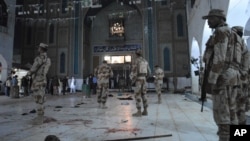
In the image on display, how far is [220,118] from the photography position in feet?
9.10

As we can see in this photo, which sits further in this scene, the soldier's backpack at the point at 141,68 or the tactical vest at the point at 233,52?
the soldier's backpack at the point at 141,68

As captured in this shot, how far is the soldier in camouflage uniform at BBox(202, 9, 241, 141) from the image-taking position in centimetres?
274

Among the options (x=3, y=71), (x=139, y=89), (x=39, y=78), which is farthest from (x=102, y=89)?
(x=3, y=71)

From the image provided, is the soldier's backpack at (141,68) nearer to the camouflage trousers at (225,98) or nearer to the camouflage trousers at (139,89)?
the camouflage trousers at (139,89)

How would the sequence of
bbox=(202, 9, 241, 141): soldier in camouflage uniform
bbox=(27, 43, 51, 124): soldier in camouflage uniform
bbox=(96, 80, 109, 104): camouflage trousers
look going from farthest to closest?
1. bbox=(96, 80, 109, 104): camouflage trousers
2. bbox=(27, 43, 51, 124): soldier in camouflage uniform
3. bbox=(202, 9, 241, 141): soldier in camouflage uniform

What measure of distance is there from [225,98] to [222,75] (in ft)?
0.88

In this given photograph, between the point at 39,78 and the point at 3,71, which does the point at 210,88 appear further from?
the point at 3,71

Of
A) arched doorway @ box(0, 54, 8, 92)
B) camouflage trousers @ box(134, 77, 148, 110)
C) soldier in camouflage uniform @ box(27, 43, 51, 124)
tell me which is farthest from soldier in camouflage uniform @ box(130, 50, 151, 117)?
arched doorway @ box(0, 54, 8, 92)

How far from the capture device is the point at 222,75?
2809 millimetres

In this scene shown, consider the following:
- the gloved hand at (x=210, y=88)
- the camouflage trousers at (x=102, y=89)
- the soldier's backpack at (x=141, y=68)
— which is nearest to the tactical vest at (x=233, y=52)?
the gloved hand at (x=210, y=88)

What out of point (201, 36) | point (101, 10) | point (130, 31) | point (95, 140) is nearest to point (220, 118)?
point (95, 140)

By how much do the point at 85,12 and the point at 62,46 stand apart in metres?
3.89

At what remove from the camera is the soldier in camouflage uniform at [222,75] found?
274 centimetres

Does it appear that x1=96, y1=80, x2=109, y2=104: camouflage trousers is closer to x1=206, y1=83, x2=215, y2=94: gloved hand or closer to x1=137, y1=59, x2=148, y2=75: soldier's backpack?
x1=137, y1=59, x2=148, y2=75: soldier's backpack
